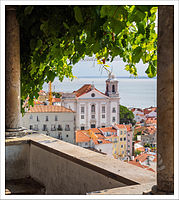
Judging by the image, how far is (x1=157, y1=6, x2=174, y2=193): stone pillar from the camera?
107cm

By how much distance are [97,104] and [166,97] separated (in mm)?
7344

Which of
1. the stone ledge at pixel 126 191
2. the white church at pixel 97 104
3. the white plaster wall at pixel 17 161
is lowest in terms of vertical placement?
the white plaster wall at pixel 17 161

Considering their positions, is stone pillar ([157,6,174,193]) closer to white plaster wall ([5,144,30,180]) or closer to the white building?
white plaster wall ([5,144,30,180])

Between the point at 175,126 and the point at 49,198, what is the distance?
1.91ft

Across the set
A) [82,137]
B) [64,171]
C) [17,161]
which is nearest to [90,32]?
[64,171]

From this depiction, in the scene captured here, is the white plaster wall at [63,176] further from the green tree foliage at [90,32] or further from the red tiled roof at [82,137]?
the red tiled roof at [82,137]

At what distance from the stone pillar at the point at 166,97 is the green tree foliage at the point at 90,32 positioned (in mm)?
91

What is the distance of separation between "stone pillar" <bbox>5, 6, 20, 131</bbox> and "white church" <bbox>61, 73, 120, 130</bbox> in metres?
4.99

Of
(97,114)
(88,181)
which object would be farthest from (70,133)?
(88,181)

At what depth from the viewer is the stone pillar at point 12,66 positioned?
2.55 m

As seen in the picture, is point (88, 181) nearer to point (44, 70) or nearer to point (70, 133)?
point (44, 70)

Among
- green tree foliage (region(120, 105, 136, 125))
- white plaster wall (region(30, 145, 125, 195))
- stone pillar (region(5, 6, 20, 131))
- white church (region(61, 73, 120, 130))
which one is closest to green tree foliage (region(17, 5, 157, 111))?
stone pillar (region(5, 6, 20, 131))

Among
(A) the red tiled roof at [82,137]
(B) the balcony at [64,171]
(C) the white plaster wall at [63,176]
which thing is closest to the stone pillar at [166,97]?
(B) the balcony at [64,171]

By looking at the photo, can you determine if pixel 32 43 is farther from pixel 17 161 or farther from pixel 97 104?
pixel 97 104
